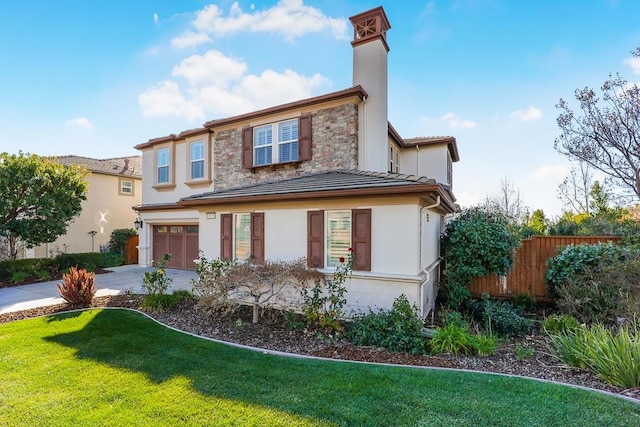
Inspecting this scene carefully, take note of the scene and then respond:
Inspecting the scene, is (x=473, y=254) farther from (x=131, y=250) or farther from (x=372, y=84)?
(x=131, y=250)

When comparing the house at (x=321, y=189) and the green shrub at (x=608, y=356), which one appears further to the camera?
the house at (x=321, y=189)

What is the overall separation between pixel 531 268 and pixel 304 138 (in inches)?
352

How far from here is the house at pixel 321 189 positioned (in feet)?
24.2

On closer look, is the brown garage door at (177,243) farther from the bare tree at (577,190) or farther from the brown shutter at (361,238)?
the bare tree at (577,190)

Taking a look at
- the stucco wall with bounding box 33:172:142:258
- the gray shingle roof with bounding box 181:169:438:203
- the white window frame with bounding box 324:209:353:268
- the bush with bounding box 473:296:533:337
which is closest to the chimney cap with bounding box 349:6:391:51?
the gray shingle roof with bounding box 181:169:438:203

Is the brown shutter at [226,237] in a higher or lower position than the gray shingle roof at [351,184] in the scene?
lower

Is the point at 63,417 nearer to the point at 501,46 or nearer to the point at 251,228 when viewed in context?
the point at 251,228

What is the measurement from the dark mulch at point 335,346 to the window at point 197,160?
26.3 feet

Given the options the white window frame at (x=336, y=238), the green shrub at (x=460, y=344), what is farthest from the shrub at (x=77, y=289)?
Answer: the green shrub at (x=460, y=344)

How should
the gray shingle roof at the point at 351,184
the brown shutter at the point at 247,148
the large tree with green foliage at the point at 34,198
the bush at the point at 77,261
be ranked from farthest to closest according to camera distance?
the bush at the point at 77,261, the brown shutter at the point at 247,148, the large tree with green foliage at the point at 34,198, the gray shingle roof at the point at 351,184

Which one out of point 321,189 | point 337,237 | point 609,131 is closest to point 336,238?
point 337,237

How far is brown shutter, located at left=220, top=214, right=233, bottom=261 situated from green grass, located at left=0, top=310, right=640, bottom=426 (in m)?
4.11

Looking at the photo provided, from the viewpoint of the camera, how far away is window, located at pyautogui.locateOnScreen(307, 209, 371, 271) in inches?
300

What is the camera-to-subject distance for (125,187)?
20.7 m
